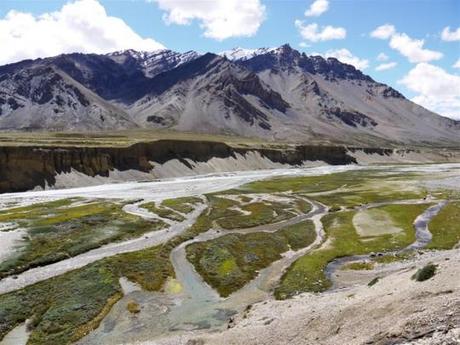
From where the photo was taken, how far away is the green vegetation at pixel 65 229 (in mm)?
58469

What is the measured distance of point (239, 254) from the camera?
2424 inches

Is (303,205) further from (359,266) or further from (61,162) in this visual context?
(61,162)

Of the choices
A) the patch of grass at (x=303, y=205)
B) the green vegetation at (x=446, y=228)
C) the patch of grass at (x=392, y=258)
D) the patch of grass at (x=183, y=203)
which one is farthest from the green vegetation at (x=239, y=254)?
the patch of grass at (x=183, y=203)

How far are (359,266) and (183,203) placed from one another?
57304mm

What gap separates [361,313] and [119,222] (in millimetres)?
58335

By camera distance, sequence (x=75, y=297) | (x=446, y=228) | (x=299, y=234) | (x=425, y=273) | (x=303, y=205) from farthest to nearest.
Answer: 1. (x=303, y=205)
2. (x=446, y=228)
3. (x=299, y=234)
4. (x=75, y=297)
5. (x=425, y=273)

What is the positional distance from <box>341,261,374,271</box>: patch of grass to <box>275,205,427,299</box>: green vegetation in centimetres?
252

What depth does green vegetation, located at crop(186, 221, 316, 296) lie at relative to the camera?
51969 mm

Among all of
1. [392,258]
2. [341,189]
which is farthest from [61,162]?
[392,258]

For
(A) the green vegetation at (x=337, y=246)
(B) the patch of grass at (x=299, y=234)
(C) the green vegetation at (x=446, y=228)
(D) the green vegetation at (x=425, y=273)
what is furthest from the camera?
(B) the patch of grass at (x=299, y=234)

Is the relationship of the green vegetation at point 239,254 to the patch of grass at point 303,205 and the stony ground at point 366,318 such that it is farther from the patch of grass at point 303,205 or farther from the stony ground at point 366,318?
the patch of grass at point 303,205

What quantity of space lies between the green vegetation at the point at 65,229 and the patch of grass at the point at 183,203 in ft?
35.5

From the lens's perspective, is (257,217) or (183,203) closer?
(257,217)

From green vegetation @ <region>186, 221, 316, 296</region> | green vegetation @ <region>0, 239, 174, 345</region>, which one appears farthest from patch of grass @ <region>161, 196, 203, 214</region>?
green vegetation @ <region>0, 239, 174, 345</region>
